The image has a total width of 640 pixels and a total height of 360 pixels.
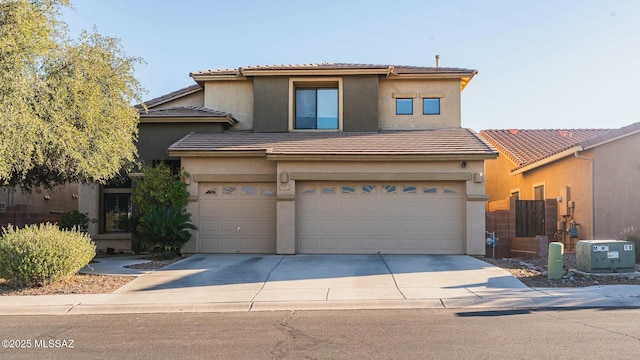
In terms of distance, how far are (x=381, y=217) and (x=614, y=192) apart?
7511 millimetres

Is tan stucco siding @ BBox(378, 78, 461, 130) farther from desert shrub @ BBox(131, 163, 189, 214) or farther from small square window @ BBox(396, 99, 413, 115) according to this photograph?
desert shrub @ BBox(131, 163, 189, 214)

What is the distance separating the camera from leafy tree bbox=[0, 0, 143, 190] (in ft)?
38.1

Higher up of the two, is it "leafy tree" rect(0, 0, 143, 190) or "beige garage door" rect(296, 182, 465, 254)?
"leafy tree" rect(0, 0, 143, 190)

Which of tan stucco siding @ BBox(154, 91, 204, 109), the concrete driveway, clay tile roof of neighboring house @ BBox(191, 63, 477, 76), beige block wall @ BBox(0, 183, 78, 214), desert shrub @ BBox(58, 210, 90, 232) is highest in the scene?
clay tile roof of neighboring house @ BBox(191, 63, 477, 76)

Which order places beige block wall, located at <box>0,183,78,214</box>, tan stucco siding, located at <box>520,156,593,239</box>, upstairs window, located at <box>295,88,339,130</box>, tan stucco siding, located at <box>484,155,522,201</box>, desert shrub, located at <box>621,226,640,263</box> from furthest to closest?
tan stucco siding, located at <box>484,155,522,201</box>
beige block wall, located at <box>0,183,78,214</box>
upstairs window, located at <box>295,88,339,130</box>
tan stucco siding, located at <box>520,156,593,239</box>
desert shrub, located at <box>621,226,640,263</box>

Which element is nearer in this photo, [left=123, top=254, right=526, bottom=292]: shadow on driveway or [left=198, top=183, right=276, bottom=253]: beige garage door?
[left=123, top=254, right=526, bottom=292]: shadow on driveway

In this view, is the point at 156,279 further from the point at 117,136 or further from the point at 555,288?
the point at 555,288

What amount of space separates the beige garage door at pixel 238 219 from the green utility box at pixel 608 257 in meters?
8.97

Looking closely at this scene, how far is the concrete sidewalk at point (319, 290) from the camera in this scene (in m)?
10.5

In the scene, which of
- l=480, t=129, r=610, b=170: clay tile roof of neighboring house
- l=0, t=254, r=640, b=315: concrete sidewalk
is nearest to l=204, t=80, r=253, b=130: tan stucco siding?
l=0, t=254, r=640, b=315: concrete sidewalk

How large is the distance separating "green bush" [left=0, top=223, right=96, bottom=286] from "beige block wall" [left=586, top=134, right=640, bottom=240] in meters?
15.2

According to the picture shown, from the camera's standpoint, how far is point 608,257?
42.1 feet

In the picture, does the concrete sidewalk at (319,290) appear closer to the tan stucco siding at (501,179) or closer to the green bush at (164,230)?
the green bush at (164,230)

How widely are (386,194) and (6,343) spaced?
11.6 m
